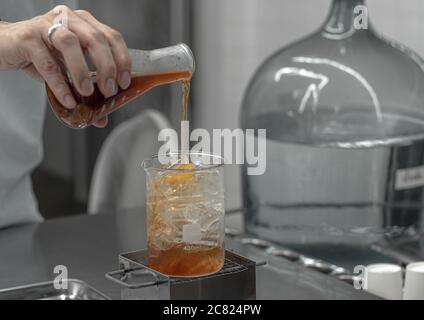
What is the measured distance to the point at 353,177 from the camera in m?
1.64

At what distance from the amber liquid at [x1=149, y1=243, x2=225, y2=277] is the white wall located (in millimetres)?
1459

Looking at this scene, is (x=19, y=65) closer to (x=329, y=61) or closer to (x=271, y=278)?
(x=271, y=278)

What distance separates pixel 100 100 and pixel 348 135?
0.75 meters

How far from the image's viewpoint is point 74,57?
93 cm

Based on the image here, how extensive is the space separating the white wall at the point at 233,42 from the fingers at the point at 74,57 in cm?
147

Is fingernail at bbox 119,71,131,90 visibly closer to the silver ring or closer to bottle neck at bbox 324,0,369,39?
the silver ring

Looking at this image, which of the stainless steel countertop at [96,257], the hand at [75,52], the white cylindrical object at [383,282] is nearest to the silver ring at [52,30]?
the hand at [75,52]

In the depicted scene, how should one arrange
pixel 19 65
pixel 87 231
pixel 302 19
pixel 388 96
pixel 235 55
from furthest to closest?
pixel 235 55, pixel 302 19, pixel 388 96, pixel 87 231, pixel 19 65

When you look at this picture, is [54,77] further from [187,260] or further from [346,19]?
[346,19]

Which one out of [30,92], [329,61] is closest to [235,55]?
[329,61]

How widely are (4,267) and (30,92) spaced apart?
44 centimetres

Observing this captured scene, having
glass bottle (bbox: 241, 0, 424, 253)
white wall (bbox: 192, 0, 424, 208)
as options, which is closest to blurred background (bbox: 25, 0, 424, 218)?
white wall (bbox: 192, 0, 424, 208)

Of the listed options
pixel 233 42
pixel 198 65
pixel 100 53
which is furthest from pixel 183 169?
pixel 198 65

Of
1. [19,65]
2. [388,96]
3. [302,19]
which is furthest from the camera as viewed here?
[302,19]
